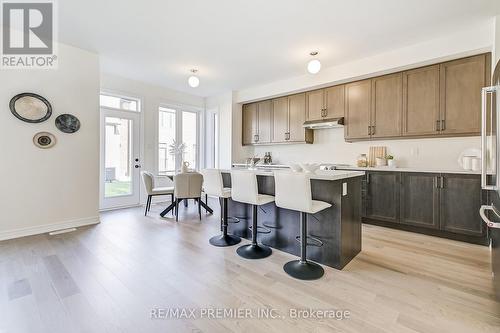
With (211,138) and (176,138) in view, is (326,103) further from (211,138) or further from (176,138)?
(176,138)

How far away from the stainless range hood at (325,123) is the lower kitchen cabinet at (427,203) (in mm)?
1129

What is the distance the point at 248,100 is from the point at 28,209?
4.55m

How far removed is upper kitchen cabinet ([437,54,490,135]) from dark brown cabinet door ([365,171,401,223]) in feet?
3.23

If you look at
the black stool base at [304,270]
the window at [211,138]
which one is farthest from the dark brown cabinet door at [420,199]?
the window at [211,138]

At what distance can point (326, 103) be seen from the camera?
4.60 meters

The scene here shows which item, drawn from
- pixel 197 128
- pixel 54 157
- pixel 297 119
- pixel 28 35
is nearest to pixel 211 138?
pixel 197 128

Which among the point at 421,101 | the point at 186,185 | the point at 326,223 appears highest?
the point at 421,101

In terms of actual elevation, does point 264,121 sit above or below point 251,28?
below

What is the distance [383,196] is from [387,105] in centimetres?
150

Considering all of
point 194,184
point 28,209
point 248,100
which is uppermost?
point 248,100

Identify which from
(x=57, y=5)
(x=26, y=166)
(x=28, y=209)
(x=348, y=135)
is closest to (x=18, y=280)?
(x=28, y=209)

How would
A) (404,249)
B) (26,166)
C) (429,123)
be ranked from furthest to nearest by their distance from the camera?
(429,123), (26,166), (404,249)

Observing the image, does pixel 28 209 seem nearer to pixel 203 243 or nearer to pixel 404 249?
pixel 203 243

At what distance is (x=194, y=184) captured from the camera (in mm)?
4250
